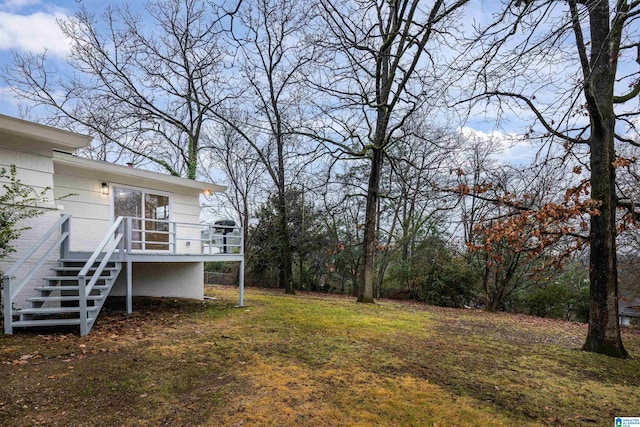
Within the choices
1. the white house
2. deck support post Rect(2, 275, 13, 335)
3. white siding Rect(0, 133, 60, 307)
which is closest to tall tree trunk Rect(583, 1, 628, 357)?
the white house

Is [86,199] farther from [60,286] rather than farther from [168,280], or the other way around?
[168,280]

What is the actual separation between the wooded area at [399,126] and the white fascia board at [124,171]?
2670 millimetres

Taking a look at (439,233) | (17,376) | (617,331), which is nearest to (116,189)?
(17,376)

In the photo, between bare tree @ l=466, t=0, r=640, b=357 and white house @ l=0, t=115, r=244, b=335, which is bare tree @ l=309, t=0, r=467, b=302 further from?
white house @ l=0, t=115, r=244, b=335

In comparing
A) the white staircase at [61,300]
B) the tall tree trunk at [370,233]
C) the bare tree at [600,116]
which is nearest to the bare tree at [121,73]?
the tall tree trunk at [370,233]

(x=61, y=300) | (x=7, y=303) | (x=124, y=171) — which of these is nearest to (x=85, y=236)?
(x=124, y=171)

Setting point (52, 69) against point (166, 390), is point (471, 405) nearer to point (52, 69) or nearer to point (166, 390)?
point (166, 390)

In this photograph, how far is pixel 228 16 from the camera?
3566mm

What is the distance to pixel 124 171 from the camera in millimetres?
8102

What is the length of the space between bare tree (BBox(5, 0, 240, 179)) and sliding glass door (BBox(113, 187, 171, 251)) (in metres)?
4.94

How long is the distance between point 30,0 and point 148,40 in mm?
8161

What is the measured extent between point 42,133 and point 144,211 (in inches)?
127

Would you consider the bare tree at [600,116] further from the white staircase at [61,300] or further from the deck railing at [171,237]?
the deck railing at [171,237]

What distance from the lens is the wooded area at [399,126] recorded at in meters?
3.99
